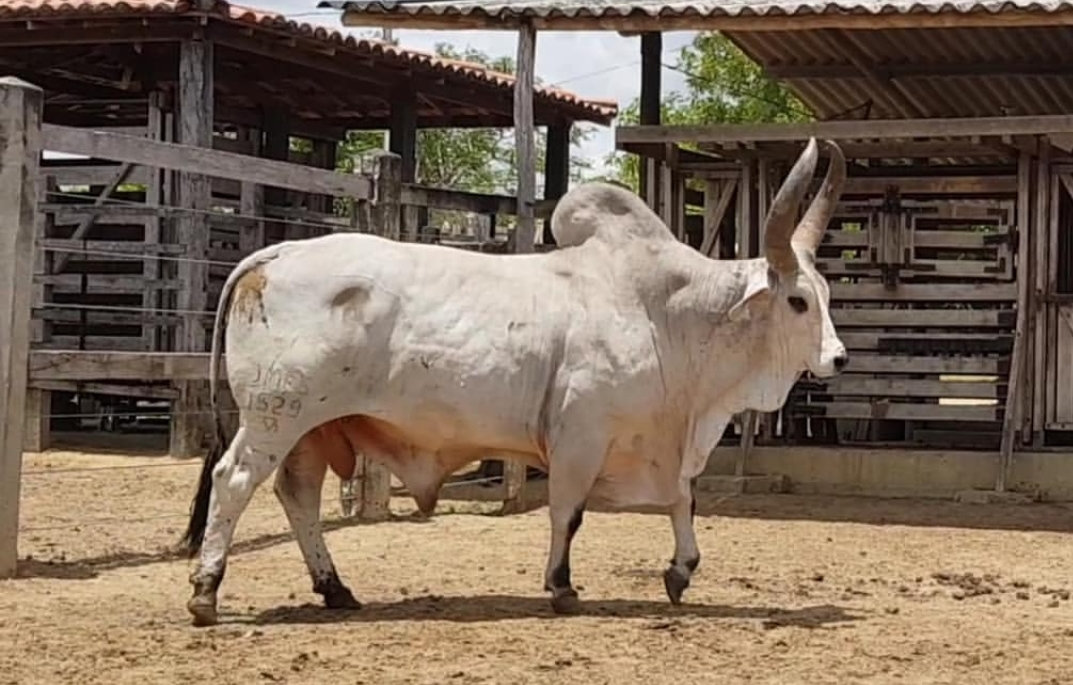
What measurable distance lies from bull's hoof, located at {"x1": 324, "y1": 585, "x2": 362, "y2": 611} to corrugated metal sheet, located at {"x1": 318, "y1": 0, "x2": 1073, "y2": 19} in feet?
19.1

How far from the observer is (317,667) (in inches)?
247

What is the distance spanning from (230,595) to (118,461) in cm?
684

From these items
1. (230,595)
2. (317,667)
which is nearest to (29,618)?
(230,595)

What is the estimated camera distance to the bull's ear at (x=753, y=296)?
26.8 ft

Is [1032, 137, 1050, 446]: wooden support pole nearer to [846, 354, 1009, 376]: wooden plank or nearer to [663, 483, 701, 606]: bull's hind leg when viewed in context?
[846, 354, 1009, 376]: wooden plank

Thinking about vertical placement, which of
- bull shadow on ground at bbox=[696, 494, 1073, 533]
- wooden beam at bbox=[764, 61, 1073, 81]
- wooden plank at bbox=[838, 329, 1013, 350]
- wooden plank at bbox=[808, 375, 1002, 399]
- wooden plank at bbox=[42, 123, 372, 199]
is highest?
wooden beam at bbox=[764, 61, 1073, 81]

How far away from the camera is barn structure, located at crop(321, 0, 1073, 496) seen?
45.0 ft

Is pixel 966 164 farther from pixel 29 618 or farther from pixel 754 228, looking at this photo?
pixel 29 618

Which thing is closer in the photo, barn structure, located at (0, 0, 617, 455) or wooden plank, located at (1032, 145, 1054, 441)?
wooden plank, located at (1032, 145, 1054, 441)

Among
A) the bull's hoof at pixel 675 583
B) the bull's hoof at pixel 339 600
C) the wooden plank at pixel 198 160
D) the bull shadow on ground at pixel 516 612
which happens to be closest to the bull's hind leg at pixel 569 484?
the bull shadow on ground at pixel 516 612

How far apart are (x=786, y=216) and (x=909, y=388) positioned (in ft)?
22.3

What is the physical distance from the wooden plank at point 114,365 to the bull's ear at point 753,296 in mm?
3295

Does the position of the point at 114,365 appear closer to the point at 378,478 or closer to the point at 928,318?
the point at 378,478

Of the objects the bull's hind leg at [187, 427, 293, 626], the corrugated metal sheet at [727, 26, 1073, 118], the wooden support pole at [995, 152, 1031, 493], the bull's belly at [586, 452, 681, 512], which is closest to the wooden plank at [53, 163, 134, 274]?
the corrugated metal sheet at [727, 26, 1073, 118]
